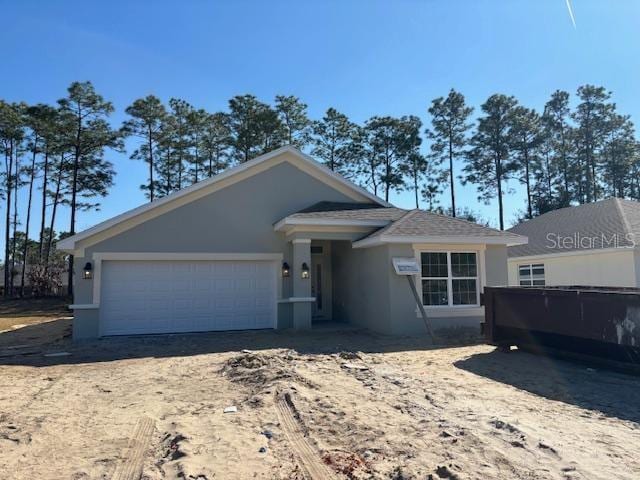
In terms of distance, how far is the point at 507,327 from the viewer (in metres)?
9.99

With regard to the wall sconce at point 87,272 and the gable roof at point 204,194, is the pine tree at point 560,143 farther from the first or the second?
the wall sconce at point 87,272

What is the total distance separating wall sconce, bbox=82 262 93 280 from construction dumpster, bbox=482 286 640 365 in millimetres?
10399

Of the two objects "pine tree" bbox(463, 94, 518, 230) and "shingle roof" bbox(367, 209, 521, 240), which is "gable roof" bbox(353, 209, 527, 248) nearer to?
"shingle roof" bbox(367, 209, 521, 240)

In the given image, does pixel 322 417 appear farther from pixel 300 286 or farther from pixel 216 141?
pixel 216 141

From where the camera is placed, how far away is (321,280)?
672 inches

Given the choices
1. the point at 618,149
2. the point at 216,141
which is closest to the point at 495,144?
the point at 618,149

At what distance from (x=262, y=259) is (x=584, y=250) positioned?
38.0ft

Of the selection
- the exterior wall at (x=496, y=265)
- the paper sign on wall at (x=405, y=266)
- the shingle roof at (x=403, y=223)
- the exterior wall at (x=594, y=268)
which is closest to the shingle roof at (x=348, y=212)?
the shingle roof at (x=403, y=223)

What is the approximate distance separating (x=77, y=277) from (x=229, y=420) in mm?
9458

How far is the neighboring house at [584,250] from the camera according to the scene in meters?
16.1

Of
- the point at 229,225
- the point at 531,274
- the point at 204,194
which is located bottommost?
the point at 531,274

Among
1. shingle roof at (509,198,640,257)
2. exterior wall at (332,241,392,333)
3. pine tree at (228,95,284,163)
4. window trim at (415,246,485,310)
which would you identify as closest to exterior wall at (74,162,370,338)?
exterior wall at (332,241,392,333)

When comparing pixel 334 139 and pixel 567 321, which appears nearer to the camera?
pixel 567 321

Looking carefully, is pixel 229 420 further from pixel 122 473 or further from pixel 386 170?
pixel 386 170
